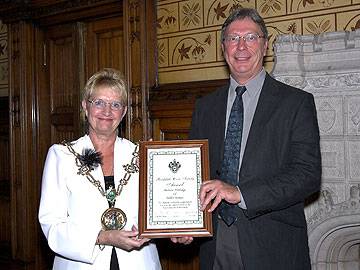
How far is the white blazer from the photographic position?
1.97 metres

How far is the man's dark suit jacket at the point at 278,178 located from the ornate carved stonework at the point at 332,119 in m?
0.69

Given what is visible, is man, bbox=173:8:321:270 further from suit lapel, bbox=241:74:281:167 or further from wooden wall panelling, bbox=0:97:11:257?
wooden wall panelling, bbox=0:97:11:257

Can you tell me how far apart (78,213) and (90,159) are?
0.21 meters

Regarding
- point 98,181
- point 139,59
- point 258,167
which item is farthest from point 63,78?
point 258,167

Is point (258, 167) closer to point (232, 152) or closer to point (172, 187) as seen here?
point (232, 152)

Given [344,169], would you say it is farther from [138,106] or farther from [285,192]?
[138,106]

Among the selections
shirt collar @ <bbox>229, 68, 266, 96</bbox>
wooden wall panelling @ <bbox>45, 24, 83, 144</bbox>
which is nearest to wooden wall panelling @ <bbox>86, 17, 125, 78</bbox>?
wooden wall panelling @ <bbox>45, 24, 83, 144</bbox>

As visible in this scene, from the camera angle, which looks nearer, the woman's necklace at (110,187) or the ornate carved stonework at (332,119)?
the woman's necklace at (110,187)

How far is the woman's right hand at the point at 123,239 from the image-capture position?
1890mm

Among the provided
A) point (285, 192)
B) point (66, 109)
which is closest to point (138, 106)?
point (66, 109)

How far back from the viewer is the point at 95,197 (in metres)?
2.01

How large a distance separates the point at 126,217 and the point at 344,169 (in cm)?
115

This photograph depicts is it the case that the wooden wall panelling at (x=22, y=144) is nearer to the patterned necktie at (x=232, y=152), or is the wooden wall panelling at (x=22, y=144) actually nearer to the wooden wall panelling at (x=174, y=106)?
the wooden wall panelling at (x=174, y=106)

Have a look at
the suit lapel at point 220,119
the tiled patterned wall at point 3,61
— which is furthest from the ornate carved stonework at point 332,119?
the tiled patterned wall at point 3,61
